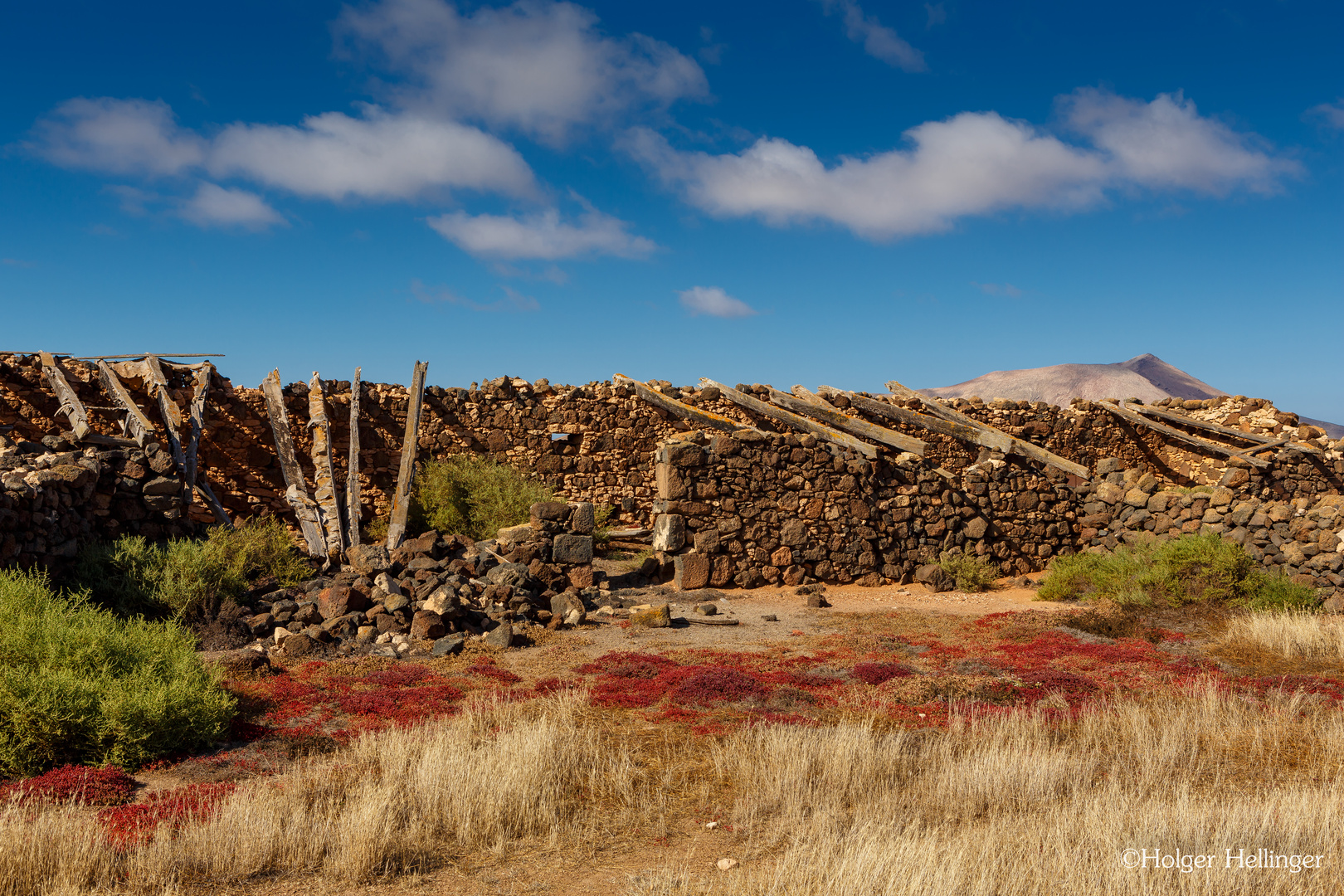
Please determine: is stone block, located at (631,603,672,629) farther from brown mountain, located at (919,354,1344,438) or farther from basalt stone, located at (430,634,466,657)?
brown mountain, located at (919,354,1344,438)

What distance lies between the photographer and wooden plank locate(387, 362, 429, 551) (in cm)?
1527

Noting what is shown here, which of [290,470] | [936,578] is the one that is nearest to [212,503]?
[290,470]

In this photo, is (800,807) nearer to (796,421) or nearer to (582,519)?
(582,519)

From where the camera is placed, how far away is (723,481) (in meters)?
14.1

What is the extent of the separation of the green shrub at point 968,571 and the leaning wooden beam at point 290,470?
10901 mm

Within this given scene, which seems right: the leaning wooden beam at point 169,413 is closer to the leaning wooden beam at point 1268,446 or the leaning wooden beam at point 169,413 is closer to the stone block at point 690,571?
the stone block at point 690,571

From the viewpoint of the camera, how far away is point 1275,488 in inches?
702

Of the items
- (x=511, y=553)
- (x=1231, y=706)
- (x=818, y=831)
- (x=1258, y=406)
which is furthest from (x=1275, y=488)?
(x=818, y=831)

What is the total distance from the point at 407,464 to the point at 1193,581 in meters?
13.6

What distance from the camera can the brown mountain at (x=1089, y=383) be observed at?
60.4 m

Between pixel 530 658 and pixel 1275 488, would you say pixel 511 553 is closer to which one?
pixel 530 658

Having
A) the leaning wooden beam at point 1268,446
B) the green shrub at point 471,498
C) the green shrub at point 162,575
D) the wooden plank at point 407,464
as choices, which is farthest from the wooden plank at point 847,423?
the green shrub at point 162,575

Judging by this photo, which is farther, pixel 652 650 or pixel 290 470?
pixel 290 470

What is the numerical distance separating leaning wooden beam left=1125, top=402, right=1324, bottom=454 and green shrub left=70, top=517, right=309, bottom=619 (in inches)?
799
